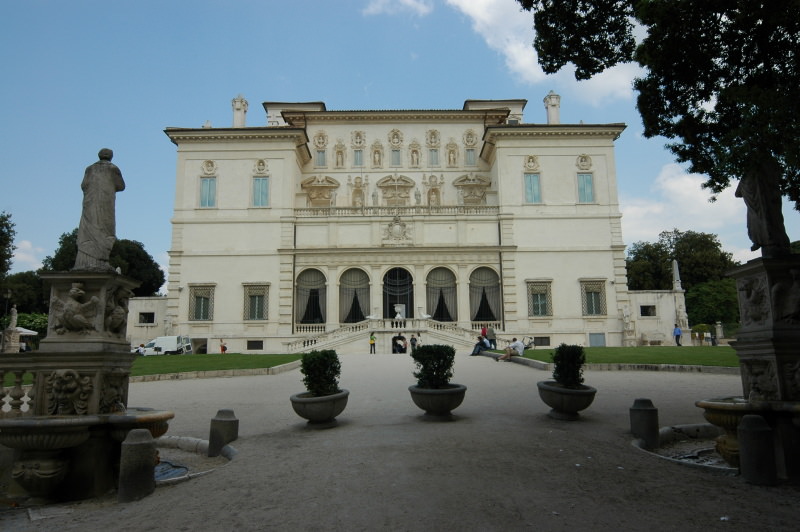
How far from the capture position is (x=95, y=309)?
7.54 m

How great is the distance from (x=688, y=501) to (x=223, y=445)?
21.4 ft

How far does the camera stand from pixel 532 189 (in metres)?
38.6

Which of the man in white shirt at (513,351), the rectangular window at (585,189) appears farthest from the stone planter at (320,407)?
the rectangular window at (585,189)

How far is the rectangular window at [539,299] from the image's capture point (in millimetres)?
36750

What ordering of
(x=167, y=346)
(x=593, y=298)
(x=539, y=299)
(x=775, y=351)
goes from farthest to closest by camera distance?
(x=593, y=298), (x=539, y=299), (x=167, y=346), (x=775, y=351)

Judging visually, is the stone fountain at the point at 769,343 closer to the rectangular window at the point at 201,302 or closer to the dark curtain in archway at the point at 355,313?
the dark curtain in archway at the point at 355,313

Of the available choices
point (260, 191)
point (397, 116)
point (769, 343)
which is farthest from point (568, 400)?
point (397, 116)

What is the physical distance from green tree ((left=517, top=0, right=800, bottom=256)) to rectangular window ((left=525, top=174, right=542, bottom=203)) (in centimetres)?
2628

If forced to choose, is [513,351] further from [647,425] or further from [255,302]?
[255,302]

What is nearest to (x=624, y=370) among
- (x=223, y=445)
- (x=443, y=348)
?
(x=443, y=348)

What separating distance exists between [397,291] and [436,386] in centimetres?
2753

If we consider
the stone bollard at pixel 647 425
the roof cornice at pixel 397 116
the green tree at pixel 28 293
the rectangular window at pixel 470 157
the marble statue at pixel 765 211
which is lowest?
the stone bollard at pixel 647 425

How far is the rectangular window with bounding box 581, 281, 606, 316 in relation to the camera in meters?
36.8

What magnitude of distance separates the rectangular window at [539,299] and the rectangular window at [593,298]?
2.45 metres
